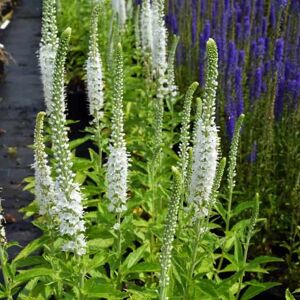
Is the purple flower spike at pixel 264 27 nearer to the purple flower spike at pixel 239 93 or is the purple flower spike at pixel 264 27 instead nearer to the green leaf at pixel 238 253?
the purple flower spike at pixel 239 93

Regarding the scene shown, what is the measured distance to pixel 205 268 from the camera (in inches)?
144

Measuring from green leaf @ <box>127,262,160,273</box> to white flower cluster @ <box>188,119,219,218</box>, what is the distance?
1.51ft

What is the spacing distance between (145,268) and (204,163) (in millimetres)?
747

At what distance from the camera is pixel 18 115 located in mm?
7625

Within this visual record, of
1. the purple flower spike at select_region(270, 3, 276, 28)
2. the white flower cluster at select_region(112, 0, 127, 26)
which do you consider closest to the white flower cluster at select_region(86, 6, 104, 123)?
the purple flower spike at select_region(270, 3, 276, 28)

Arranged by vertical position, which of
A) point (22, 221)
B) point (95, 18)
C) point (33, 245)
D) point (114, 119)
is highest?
point (95, 18)

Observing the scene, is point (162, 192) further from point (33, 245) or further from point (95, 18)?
point (95, 18)

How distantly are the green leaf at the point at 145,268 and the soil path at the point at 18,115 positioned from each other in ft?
6.73

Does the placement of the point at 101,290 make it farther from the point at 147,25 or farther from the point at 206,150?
the point at 147,25

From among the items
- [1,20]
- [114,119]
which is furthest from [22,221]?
[1,20]

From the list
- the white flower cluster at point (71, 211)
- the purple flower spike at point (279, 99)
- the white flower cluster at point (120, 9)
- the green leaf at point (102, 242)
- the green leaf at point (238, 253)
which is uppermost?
the white flower cluster at point (120, 9)

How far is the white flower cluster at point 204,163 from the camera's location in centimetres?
285

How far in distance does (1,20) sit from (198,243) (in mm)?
8781

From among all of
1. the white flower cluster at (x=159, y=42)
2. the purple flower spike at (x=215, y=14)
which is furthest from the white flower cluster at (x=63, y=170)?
the purple flower spike at (x=215, y=14)
